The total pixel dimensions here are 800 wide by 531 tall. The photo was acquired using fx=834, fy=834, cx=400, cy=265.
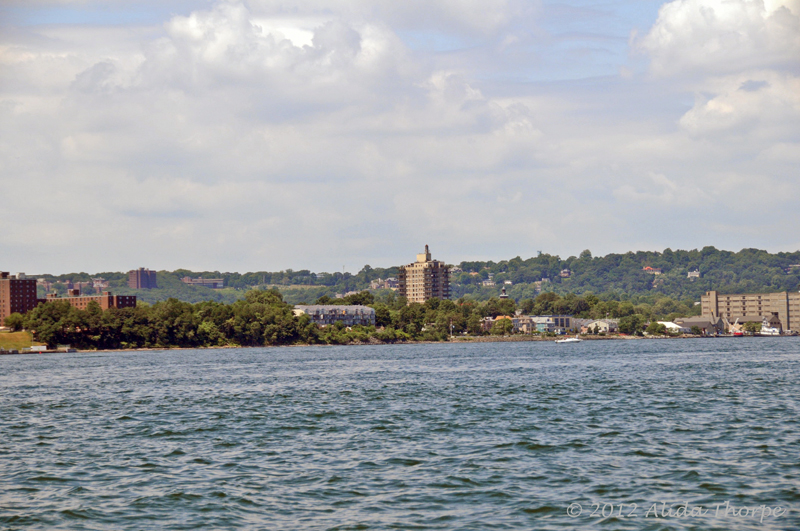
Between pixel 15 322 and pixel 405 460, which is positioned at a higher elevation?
pixel 15 322

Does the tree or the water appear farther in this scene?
the tree

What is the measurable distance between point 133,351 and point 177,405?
14027 centimetres

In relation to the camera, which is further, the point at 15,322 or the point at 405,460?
the point at 15,322

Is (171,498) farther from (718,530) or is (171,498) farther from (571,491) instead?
(718,530)

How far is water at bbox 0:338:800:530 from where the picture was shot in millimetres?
22406

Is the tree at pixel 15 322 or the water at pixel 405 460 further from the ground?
the tree at pixel 15 322

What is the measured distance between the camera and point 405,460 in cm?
3012

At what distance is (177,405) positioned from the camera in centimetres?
5384

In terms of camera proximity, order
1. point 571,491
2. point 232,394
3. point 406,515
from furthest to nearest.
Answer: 1. point 232,394
2. point 571,491
3. point 406,515

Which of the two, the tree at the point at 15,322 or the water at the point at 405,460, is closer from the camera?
the water at the point at 405,460

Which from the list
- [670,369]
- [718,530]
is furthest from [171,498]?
[670,369]

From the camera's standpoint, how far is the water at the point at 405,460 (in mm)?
22406

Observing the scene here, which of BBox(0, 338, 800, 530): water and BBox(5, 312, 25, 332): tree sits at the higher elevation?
BBox(5, 312, 25, 332): tree

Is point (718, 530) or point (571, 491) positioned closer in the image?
point (718, 530)
